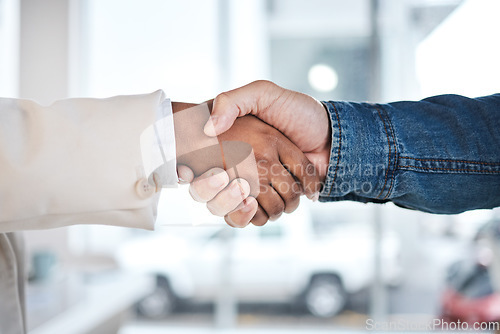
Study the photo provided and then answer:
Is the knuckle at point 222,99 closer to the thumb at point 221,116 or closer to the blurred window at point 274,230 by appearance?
the thumb at point 221,116

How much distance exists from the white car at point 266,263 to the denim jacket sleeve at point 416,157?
1775 millimetres

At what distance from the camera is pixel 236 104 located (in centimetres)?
69

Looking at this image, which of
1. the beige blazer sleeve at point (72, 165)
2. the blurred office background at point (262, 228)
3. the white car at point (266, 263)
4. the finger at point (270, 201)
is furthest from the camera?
the white car at point (266, 263)

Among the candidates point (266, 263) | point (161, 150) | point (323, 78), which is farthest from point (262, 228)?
point (161, 150)

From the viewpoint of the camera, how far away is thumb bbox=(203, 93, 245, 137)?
64cm

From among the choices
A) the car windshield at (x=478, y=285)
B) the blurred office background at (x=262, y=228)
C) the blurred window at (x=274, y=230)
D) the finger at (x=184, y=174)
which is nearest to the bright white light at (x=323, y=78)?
the blurred office background at (x=262, y=228)

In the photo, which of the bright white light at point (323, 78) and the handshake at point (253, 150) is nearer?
the handshake at point (253, 150)

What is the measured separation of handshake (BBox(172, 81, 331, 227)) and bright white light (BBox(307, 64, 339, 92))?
1876 millimetres

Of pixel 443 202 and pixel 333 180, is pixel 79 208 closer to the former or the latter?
pixel 333 180

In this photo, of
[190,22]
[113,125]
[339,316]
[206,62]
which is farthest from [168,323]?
[113,125]

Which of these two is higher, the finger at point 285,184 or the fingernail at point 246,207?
the finger at point 285,184

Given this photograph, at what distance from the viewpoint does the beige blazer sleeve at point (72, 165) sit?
47 cm

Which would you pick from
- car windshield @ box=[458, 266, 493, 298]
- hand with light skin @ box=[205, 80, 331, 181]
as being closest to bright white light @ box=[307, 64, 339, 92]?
car windshield @ box=[458, 266, 493, 298]

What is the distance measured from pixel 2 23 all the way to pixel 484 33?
7.14ft
